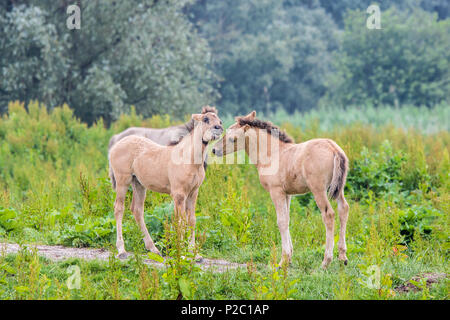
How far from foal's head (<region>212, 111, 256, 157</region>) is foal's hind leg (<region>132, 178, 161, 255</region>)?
1.41 meters

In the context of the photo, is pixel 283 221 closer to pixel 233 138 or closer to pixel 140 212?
pixel 233 138

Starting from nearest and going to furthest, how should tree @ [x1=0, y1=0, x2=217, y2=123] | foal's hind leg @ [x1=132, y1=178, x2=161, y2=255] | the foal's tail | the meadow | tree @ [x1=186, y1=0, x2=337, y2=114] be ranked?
the meadow → the foal's tail → foal's hind leg @ [x1=132, y1=178, x2=161, y2=255] → tree @ [x1=0, y1=0, x2=217, y2=123] → tree @ [x1=186, y1=0, x2=337, y2=114]

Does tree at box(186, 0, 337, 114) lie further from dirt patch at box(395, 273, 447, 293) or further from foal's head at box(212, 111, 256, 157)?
dirt patch at box(395, 273, 447, 293)

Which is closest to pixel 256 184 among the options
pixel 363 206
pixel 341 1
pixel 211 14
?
pixel 363 206

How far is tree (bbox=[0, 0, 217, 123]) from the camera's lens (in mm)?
22438

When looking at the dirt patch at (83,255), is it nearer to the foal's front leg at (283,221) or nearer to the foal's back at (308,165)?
the foal's front leg at (283,221)

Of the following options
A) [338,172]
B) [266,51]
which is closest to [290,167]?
[338,172]

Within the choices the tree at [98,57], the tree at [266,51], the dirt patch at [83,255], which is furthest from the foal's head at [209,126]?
the tree at [266,51]

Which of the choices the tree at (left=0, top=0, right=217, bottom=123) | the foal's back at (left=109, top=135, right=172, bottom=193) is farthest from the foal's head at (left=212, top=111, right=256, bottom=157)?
the tree at (left=0, top=0, right=217, bottom=123)

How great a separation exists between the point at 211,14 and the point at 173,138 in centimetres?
4012

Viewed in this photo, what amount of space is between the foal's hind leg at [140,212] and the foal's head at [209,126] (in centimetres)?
145

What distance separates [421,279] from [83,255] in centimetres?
429

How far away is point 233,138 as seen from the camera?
736 centimetres

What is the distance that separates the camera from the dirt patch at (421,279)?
6.32 meters
